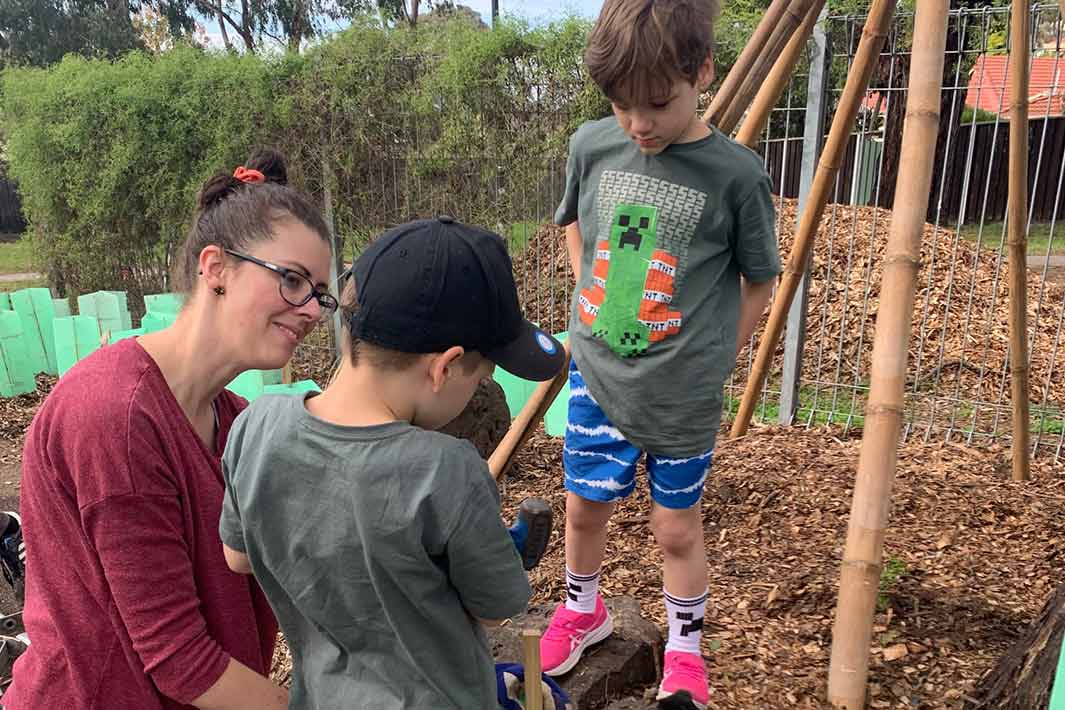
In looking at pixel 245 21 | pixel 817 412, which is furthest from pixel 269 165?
pixel 245 21

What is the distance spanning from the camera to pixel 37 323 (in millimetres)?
5762

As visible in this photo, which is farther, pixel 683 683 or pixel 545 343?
pixel 683 683

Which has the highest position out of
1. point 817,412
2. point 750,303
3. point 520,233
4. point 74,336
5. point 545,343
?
point 545,343

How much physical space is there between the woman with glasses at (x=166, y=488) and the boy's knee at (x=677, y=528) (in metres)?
0.96

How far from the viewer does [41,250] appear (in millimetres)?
6996

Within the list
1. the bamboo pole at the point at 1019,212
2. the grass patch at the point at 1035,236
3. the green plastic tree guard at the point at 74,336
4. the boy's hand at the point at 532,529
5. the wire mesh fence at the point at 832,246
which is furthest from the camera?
the grass patch at the point at 1035,236

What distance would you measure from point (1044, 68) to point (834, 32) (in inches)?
606

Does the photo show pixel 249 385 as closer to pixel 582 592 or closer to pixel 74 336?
pixel 74 336

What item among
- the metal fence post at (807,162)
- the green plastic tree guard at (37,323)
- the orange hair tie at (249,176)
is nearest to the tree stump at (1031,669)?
the orange hair tie at (249,176)

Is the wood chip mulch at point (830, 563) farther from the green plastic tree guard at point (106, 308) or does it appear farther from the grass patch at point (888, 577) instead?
the green plastic tree guard at point (106, 308)

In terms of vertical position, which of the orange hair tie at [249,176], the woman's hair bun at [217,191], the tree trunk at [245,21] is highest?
the tree trunk at [245,21]

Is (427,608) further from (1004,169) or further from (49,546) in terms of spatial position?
(1004,169)

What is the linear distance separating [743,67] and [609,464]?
1.16 metres

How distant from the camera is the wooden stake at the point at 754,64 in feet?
7.25
